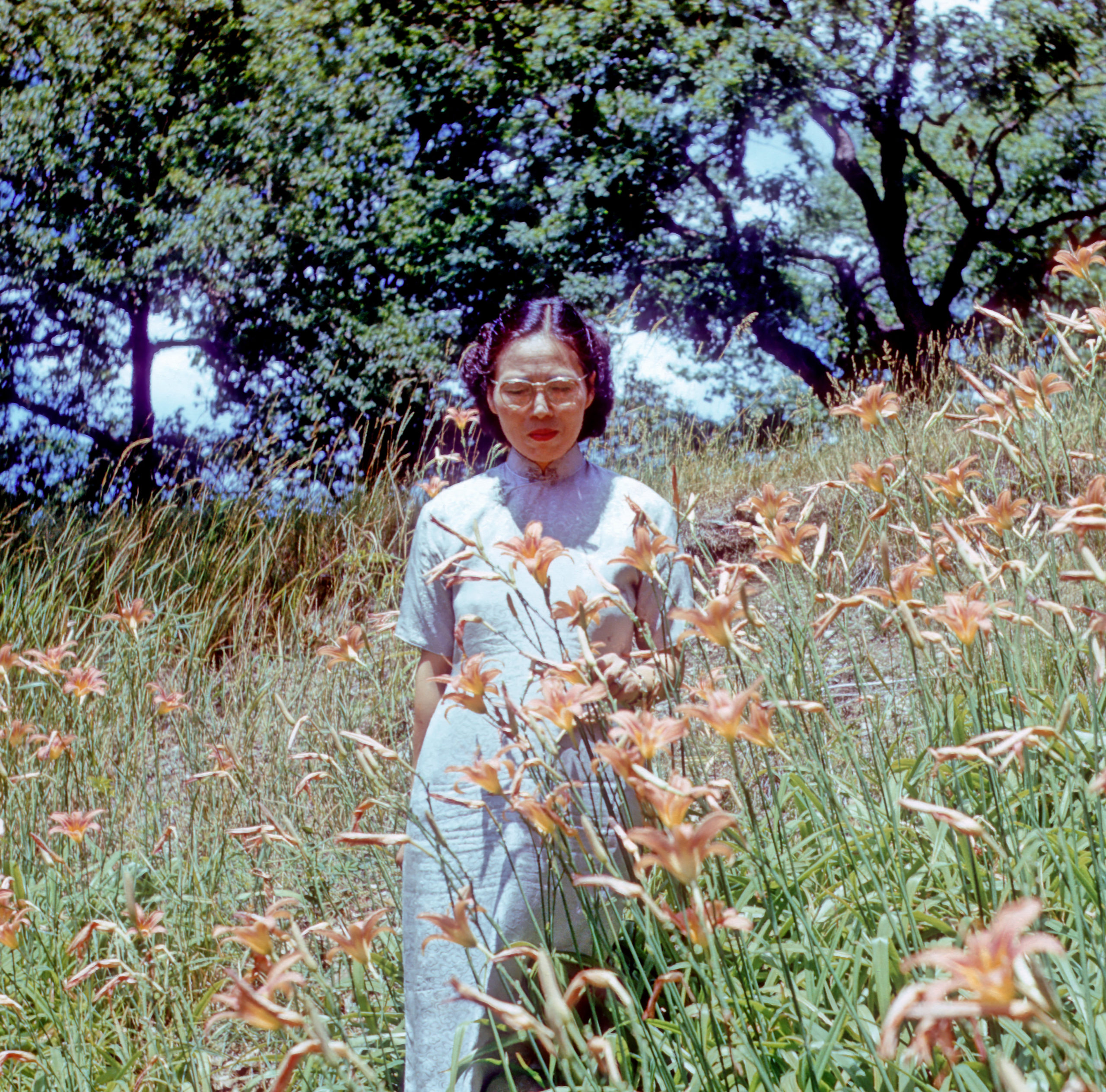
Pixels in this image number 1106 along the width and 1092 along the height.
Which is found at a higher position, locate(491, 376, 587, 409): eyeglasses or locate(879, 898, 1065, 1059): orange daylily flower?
locate(491, 376, 587, 409): eyeglasses

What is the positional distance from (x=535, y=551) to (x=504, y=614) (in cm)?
50

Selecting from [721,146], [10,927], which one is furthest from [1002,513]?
[721,146]

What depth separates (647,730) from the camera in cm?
86

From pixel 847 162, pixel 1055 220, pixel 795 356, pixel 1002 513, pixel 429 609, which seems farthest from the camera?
pixel 795 356

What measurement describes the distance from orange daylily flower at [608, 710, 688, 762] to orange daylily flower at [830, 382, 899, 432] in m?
0.79

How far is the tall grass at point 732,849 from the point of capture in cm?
89

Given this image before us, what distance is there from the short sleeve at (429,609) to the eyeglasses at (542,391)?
26cm

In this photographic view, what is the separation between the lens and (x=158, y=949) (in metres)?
1.26

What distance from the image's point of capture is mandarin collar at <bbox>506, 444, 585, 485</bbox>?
181 cm

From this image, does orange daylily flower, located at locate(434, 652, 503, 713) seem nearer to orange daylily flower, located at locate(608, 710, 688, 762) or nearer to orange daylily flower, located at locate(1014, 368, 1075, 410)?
orange daylily flower, located at locate(608, 710, 688, 762)

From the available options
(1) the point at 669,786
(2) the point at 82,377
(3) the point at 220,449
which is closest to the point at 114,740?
(1) the point at 669,786

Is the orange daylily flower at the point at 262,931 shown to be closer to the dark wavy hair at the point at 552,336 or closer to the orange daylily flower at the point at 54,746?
the orange daylily flower at the point at 54,746

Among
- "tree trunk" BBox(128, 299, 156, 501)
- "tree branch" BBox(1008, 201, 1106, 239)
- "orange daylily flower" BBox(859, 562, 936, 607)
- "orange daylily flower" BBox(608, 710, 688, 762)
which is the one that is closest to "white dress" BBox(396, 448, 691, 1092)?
"orange daylily flower" BBox(859, 562, 936, 607)

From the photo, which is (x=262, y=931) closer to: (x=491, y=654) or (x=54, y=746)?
(x=491, y=654)
